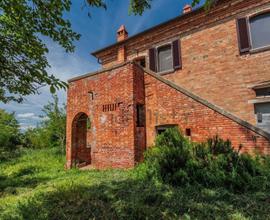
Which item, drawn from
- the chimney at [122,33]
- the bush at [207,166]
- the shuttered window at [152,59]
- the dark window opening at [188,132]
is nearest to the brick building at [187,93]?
the dark window opening at [188,132]

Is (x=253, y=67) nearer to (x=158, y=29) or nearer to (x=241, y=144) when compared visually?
(x=241, y=144)

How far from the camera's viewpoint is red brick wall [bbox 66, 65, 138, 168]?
6595 mm

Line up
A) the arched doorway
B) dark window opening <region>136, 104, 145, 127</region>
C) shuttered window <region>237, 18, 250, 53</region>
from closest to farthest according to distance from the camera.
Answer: dark window opening <region>136, 104, 145, 127</region>
shuttered window <region>237, 18, 250, 53</region>
the arched doorway

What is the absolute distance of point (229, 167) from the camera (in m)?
4.42

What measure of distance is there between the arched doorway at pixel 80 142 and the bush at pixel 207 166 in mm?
4335

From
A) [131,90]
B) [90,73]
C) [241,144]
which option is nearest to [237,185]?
[241,144]

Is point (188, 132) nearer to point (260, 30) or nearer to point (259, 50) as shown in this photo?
point (259, 50)

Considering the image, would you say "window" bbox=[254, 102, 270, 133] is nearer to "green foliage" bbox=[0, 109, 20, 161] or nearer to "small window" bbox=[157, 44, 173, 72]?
"small window" bbox=[157, 44, 173, 72]

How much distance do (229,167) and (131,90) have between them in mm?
3945

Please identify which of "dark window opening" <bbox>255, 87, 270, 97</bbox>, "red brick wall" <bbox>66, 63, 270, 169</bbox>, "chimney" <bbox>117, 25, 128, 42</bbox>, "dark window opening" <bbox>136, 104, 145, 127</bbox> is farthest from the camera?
"chimney" <bbox>117, 25, 128, 42</bbox>

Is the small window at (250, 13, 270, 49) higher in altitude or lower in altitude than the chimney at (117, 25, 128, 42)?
lower

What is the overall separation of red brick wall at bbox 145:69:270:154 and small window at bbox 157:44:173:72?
12.0 feet

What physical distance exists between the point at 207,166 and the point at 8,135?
1639cm

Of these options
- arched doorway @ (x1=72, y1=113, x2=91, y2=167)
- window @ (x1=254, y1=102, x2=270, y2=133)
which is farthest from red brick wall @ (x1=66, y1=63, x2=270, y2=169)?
window @ (x1=254, y1=102, x2=270, y2=133)
